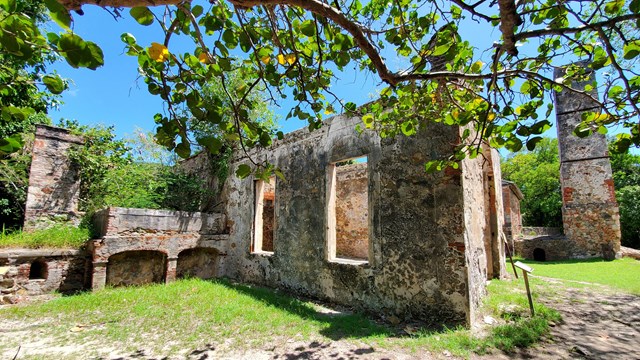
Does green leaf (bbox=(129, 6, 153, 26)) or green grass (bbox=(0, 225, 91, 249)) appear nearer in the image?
green leaf (bbox=(129, 6, 153, 26))

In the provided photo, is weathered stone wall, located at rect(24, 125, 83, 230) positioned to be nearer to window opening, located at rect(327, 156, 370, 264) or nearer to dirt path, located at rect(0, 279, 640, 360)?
dirt path, located at rect(0, 279, 640, 360)

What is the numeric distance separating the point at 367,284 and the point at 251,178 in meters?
4.54

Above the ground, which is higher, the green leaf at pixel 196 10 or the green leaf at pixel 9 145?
the green leaf at pixel 196 10

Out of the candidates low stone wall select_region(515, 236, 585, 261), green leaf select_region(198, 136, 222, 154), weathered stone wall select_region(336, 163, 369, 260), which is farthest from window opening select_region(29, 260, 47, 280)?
low stone wall select_region(515, 236, 585, 261)

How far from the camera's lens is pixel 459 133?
455 centimetres

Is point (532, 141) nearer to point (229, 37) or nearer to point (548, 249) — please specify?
point (229, 37)

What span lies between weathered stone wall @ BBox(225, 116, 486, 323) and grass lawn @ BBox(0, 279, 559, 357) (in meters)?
0.47

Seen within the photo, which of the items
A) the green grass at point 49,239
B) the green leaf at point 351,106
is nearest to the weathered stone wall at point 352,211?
the green leaf at point 351,106

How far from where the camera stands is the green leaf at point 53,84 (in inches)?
53.6

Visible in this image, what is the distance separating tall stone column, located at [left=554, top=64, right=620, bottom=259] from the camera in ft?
39.3

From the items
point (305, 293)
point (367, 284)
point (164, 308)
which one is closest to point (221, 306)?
point (164, 308)

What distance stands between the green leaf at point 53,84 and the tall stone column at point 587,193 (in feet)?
50.0

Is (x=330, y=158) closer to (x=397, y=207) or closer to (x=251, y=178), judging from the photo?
(x=397, y=207)

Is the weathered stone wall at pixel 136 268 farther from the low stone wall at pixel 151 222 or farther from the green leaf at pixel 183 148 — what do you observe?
the green leaf at pixel 183 148
